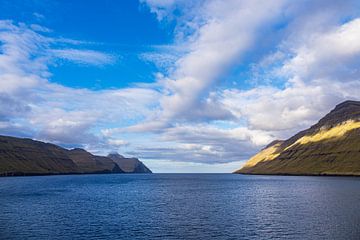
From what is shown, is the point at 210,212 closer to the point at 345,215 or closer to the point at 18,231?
the point at 345,215

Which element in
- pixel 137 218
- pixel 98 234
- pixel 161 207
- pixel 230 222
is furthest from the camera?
pixel 161 207

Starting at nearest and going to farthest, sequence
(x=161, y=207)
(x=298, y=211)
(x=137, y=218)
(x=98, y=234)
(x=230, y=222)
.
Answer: (x=98, y=234)
(x=230, y=222)
(x=137, y=218)
(x=298, y=211)
(x=161, y=207)

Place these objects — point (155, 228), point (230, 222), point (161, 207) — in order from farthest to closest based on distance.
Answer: point (161, 207) < point (230, 222) < point (155, 228)

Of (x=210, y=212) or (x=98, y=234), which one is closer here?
(x=98, y=234)

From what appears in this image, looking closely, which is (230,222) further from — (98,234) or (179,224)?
(98,234)

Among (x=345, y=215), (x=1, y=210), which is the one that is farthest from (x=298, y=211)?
(x=1, y=210)

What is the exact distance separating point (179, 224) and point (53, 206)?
51.2 metres

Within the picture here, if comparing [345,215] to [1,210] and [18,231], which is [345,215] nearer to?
[18,231]

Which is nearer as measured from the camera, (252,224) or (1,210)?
(252,224)

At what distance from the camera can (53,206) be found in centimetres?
11650

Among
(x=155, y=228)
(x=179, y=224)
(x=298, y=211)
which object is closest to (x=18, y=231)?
(x=155, y=228)

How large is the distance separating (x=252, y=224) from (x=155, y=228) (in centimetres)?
2129

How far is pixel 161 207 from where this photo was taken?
4528 inches

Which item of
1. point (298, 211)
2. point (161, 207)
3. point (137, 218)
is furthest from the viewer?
point (161, 207)
